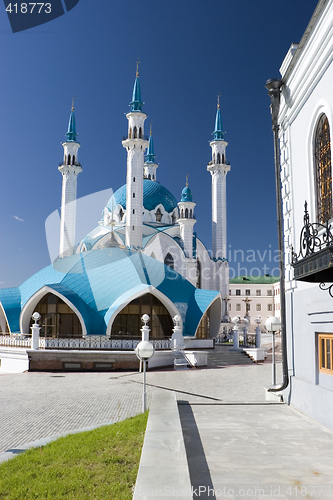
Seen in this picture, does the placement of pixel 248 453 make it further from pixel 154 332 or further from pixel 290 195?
pixel 154 332

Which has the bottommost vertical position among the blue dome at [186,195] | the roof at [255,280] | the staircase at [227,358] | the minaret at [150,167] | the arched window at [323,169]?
the staircase at [227,358]

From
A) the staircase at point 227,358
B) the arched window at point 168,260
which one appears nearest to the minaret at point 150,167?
the arched window at point 168,260

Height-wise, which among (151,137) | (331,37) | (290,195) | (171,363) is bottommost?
(171,363)

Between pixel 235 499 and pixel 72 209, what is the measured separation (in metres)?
41.0

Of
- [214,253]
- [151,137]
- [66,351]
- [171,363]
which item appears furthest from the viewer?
[151,137]

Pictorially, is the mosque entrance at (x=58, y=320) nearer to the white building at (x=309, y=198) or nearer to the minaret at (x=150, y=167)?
the white building at (x=309, y=198)

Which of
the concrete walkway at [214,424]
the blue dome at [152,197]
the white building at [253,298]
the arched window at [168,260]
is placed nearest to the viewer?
the concrete walkway at [214,424]

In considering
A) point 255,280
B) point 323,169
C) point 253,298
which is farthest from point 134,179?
point 255,280

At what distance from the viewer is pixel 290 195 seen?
28.5 ft

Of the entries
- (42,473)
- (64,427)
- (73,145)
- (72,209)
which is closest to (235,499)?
(42,473)

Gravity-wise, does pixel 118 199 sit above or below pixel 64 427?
above

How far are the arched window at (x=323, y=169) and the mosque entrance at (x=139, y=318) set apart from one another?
16444mm

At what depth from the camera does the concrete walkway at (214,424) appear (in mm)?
4418

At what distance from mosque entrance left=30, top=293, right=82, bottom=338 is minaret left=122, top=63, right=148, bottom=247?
49.4 ft
